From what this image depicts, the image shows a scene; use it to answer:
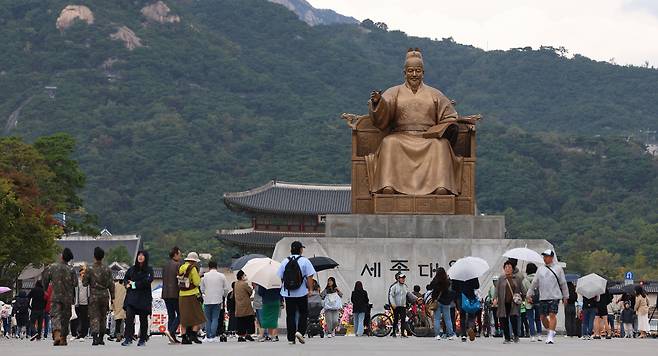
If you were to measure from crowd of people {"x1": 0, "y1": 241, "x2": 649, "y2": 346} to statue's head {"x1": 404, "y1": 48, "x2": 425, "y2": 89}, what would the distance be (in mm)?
3339

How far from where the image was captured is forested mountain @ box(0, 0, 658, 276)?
285 ft

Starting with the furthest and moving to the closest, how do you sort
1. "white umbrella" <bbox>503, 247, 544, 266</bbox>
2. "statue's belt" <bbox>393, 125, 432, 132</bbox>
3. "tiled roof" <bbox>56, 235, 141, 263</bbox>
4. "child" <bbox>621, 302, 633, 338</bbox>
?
"tiled roof" <bbox>56, 235, 141, 263</bbox> → "statue's belt" <bbox>393, 125, 432, 132</bbox> → "child" <bbox>621, 302, 633, 338</bbox> → "white umbrella" <bbox>503, 247, 544, 266</bbox>

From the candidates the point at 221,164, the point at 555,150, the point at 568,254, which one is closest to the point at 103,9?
the point at 221,164

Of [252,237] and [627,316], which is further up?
[252,237]

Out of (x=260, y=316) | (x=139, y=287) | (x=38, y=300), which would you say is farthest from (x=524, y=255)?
(x=38, y=300)

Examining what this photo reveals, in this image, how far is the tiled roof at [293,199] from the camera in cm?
5428

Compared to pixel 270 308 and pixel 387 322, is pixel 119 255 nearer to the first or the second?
pixel 387 322

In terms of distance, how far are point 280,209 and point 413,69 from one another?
105ft

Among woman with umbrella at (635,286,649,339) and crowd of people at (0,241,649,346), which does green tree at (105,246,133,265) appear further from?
crowd of people at (0,241,649,346)

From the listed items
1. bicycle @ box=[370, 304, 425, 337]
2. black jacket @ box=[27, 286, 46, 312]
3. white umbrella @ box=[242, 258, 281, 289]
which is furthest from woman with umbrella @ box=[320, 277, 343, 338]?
black jacket @ box=[27, 286, 46, 312]

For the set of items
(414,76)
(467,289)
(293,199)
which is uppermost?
(293,199)

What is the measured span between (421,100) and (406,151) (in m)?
0.92

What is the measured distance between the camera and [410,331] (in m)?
19.7

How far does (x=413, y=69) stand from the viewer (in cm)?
2261
